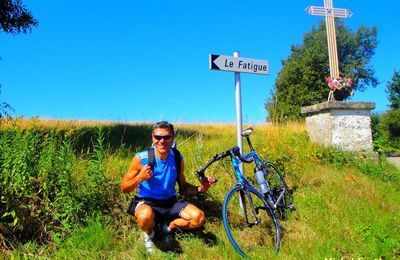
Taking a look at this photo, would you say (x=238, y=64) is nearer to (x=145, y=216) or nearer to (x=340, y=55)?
(x=145, y=216)

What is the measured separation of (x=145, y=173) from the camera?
3842mm

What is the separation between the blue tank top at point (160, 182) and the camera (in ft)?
13.7

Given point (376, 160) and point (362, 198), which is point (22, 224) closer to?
point (362, 198)

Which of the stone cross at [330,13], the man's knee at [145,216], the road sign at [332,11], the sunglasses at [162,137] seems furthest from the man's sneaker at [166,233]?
the road sign at [332,11]

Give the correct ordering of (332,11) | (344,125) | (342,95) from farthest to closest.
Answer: (342,95) < (332,11) < (344,125)

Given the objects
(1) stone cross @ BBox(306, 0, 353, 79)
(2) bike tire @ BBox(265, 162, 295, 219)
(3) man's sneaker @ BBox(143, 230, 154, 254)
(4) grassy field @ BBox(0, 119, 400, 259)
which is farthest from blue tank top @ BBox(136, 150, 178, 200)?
(1) stone cross @ BBox(306, 0, 353, 79)

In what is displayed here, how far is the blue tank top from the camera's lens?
4164mm

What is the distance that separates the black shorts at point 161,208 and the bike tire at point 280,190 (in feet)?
4.85

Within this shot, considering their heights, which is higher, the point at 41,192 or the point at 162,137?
the point at 162,137

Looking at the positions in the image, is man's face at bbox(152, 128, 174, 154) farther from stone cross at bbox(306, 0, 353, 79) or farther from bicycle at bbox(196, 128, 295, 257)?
stone cross at bbox(306, 0, 353, 79)

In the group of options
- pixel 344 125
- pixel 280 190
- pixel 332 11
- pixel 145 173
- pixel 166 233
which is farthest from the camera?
pixel 332 11

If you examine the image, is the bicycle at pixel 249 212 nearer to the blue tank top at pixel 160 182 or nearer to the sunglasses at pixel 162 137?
the blue tank top at pixel 160 182

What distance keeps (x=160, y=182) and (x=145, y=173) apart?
15.0 inches

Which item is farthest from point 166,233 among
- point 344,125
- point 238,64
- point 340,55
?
point 340,55
